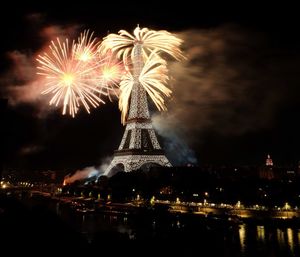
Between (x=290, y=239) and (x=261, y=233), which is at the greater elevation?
(x=261, y=233)

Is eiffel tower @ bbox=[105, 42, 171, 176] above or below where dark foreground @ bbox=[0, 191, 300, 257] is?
above

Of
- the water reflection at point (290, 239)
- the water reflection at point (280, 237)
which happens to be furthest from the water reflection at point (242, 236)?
the water reflection at point (290, 239)

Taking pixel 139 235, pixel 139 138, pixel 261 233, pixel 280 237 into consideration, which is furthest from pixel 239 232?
pixel 139 138

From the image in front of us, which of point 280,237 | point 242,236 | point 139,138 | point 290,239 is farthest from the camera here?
point 139,138

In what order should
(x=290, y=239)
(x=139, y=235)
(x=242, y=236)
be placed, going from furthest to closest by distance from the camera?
(x=139, y=235) < (x=242, y=236) < (x=290, y=239)

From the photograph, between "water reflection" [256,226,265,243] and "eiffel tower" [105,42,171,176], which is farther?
"eiffel tower" [105,42,171,176]

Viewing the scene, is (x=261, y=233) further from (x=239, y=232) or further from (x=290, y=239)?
(x=290, y=239)

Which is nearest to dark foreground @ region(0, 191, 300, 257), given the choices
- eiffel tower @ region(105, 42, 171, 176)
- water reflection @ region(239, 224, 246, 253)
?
water reflection @ region(239, 224, 246, 253)

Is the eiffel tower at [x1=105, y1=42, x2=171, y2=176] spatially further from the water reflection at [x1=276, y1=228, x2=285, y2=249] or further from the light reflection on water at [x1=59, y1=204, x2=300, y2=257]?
the water reflection at [x1=276, y1=228, x2=285, y2=249]

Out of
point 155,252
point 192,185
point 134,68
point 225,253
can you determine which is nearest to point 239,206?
point 192,185

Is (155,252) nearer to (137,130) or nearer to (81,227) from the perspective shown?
(81,227)

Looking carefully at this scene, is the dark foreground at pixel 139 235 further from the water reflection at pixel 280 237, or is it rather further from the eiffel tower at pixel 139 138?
the eiffel tower at pixel 139 138
